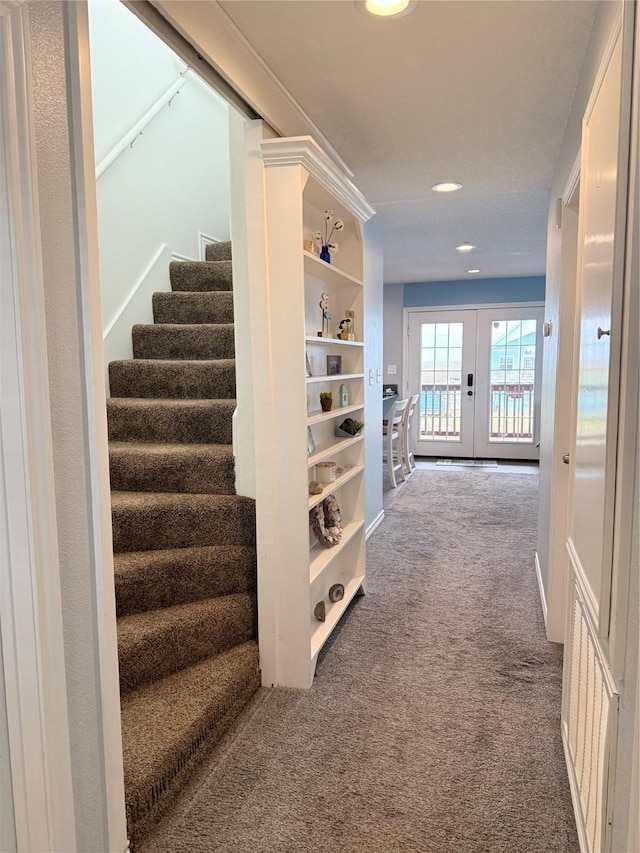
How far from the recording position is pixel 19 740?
1155 mm

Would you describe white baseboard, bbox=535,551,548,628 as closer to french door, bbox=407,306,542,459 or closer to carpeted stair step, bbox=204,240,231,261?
carpeted stair step, bbox=204,240,231,261

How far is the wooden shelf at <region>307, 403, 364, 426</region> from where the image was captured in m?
2.36

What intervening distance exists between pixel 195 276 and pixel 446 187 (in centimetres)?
168

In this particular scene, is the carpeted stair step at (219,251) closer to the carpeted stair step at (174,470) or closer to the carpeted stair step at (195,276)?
the carpeted stair step at (195,276)

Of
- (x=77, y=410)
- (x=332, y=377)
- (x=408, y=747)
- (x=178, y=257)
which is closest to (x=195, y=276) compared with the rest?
(x=178, y=257)

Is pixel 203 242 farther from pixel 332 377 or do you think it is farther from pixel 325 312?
pixel 332 377

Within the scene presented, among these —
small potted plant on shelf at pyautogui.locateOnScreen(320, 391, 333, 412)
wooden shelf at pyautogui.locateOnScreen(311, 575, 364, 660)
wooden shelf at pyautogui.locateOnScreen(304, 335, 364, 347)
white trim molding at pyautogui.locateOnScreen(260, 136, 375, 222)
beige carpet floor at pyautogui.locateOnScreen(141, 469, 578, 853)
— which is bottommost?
beige carpet floor at pyautogui.locateOnScreen(141, 469, 578, 853)

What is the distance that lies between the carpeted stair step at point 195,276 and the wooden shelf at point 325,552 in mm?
1771

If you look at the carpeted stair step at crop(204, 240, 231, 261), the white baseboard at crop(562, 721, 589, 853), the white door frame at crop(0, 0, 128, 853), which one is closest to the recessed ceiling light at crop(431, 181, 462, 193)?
the carpeted stair step at crop(204, 240, 231, 261)

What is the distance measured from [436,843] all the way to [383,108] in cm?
259

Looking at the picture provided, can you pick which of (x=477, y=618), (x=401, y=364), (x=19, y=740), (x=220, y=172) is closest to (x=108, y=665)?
(x=19, y=740)

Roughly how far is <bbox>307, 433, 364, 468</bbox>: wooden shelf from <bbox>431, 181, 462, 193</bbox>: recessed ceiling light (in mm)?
1578

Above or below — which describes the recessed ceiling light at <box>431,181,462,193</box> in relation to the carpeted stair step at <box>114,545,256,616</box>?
above

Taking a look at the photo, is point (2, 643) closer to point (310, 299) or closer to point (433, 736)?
point (433, 736)
